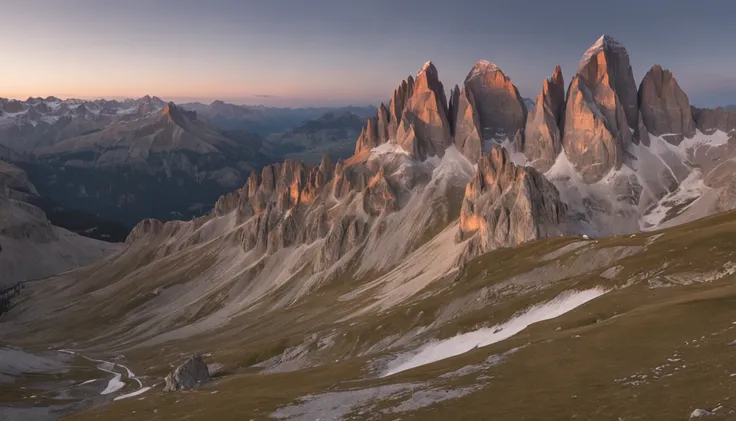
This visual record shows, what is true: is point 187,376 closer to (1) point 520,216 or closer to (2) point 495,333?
(2) point 495,333

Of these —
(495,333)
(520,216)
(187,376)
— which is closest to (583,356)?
(495,333)

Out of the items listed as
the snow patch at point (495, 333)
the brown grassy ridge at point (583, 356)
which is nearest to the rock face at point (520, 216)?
the brown grassy ridge at point (583, 356)

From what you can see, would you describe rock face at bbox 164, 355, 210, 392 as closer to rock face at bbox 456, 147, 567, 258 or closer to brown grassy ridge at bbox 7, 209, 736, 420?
brown grassy ridge at bbox 7, 209, 736, 420

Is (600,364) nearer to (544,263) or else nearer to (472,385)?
(472,385)

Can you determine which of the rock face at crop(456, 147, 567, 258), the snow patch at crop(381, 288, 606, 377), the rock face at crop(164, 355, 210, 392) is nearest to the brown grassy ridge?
the snow patch at crop(381, 288, 606, 377)

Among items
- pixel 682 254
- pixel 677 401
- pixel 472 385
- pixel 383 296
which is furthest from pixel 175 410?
pixel 383 296

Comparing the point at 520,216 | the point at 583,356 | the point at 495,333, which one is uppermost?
the point at 583,356

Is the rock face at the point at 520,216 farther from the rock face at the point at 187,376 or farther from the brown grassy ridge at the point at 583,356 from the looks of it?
the rock face at the point at 187,376
